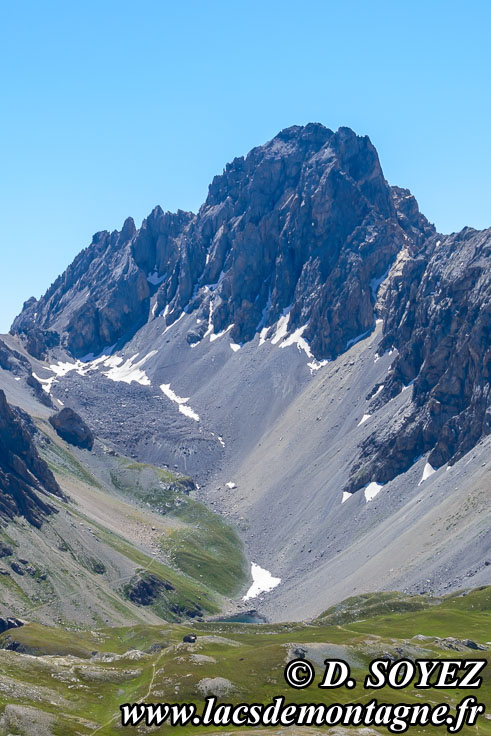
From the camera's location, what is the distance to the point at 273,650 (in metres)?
107

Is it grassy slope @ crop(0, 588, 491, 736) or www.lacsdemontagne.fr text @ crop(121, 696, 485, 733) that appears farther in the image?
grassy slope @ crop(0, 588, 491, 736)

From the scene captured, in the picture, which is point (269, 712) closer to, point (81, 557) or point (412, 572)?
point (412, 572)

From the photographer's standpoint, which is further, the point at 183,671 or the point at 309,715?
the point at 183,671

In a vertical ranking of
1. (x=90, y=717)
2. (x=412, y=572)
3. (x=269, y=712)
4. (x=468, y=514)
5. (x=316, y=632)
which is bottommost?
(x=90, y=717)

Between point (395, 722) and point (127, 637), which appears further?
point (127, 637)

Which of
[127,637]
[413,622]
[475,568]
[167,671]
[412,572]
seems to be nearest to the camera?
[167,671]

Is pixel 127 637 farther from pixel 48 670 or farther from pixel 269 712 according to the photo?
pixel 269 712

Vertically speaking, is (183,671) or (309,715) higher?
(183,671)

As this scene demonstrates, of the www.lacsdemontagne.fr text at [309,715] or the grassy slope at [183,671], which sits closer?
the www.lacsdemontagne.fr text at [309,715]

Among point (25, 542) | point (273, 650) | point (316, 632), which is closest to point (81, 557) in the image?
point (25, 542)

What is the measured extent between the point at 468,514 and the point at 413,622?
169 feet

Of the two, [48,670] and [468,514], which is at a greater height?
[468,514]

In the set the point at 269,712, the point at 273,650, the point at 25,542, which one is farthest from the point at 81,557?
the point at 269,712

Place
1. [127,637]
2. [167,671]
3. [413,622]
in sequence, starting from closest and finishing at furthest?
1. [167,671]
2. [413,622]
3. [127,637]
